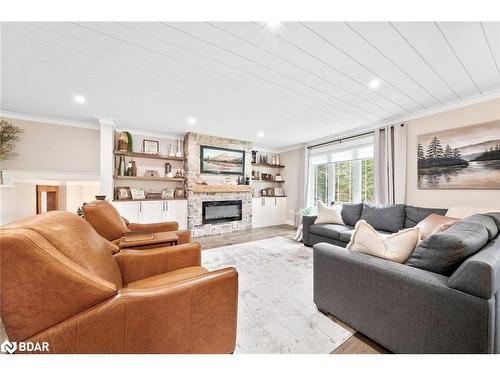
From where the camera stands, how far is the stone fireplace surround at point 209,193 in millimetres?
4406

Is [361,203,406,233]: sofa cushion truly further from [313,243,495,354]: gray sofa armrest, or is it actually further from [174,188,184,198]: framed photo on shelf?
[174,188,184,198]: framed photo on shelf

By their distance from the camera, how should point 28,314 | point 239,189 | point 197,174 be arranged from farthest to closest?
point 239,189 < point 197,174 < point 28,314

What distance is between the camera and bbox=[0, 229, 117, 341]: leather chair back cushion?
67cm

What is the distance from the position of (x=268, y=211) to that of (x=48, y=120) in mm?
5032

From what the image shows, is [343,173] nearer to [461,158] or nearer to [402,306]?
[461,158]

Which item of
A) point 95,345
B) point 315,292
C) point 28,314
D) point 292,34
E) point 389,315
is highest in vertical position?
point 292,34

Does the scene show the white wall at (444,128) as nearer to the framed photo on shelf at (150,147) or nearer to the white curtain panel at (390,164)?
the white curtain panel at (390,164)

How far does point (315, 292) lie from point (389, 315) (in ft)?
1.92

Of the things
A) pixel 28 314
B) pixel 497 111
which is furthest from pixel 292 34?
pixel 497 111

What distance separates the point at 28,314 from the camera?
69 centimetres

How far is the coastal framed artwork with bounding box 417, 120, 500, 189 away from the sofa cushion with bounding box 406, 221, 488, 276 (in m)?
2.12

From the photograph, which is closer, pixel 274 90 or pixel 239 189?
pixel 274 90

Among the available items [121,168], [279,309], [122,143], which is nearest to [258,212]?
[121,168]
